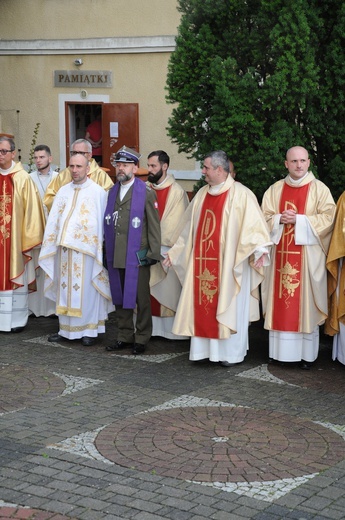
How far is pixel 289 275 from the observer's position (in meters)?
9.33

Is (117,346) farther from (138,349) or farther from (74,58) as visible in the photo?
(74,58)

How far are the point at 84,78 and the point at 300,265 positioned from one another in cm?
955

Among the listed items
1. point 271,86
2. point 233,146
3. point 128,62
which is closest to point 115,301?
point 233,146

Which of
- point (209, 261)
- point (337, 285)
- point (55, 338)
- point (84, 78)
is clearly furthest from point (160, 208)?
point (84, 78)

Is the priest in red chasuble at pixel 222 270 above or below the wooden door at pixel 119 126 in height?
below

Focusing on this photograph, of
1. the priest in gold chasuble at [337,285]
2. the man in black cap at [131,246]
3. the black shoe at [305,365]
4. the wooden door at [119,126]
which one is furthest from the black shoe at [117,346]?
the wooden door at [119,126]

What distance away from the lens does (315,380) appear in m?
8.88

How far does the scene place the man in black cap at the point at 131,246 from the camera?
9.78m

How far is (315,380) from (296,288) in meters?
0.93

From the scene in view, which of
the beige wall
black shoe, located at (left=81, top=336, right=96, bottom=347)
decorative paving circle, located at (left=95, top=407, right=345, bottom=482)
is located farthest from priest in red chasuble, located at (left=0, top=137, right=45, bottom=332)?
the beige wall

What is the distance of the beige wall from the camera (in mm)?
16906

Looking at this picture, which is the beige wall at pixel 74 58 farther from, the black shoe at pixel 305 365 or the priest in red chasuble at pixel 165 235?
the black shoe at pixel 305 365

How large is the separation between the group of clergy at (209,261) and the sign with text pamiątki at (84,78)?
7.26 m

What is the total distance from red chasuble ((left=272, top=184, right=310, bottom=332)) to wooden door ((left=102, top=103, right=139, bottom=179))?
8.18m
